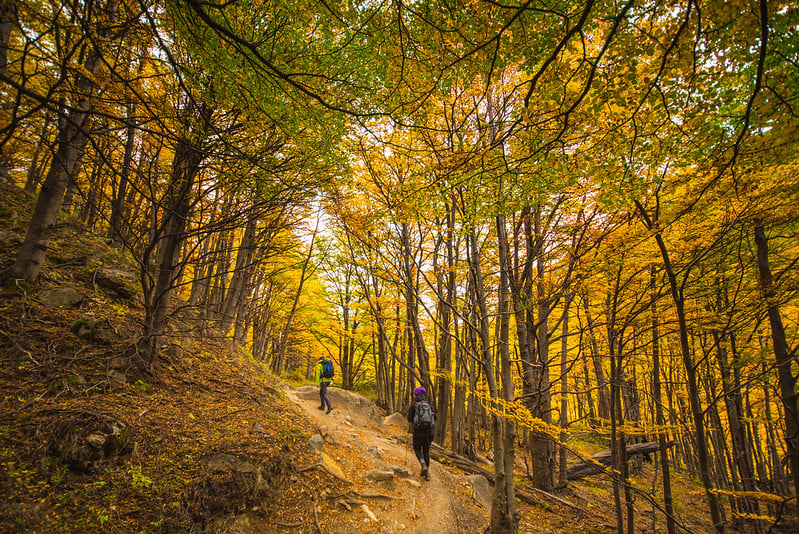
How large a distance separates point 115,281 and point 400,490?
19.8ft

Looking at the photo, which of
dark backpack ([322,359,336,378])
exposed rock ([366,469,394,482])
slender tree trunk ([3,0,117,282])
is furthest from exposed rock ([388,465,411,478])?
slender tree trunk ([3,0,117,282])

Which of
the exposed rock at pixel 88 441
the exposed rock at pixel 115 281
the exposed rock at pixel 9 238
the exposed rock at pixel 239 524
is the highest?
the exposed rock at pixel 9 238

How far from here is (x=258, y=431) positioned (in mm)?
4461

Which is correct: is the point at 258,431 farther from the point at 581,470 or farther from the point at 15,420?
the point at 581,470

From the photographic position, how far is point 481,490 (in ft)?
21.8

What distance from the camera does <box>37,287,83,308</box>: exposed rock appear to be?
4.19m

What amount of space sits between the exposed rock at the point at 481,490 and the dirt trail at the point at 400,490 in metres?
0.15

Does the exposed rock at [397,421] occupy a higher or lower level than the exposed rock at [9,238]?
lower

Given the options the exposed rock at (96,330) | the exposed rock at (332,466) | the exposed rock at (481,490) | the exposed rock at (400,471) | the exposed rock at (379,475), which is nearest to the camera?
the exposed rock at (96,330)

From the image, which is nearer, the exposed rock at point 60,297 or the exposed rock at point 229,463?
the exposed rock at point 229,463

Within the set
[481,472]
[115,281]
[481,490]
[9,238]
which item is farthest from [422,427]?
[9,238]

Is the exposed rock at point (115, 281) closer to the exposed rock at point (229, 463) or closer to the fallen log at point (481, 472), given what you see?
the exposed rock at point (229, 463)

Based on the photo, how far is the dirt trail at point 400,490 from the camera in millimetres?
4684

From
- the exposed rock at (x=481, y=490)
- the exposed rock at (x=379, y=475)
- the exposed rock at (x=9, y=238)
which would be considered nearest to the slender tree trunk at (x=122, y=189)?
the exposed rock at (x=9, y=238)
